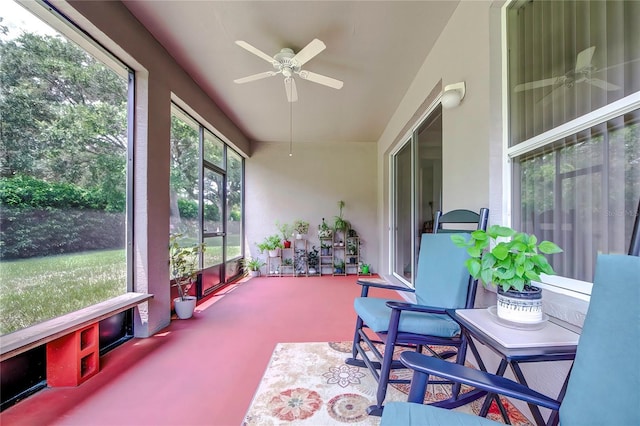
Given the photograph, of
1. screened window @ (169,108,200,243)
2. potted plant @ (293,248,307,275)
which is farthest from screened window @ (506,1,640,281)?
potted plant @ (293,248,307,275)

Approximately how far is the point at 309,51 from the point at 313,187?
3.47m

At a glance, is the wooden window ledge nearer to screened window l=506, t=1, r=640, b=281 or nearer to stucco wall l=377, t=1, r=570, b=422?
stucco wall l=377, t=1, r=570, b=422

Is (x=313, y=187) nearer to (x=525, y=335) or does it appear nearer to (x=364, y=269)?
(x=364, y=269)

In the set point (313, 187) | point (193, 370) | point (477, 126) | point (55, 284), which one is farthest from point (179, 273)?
point (313, 187)

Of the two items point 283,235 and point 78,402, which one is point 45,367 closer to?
point 78,402

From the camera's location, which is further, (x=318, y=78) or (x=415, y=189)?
(x=415, y=189)

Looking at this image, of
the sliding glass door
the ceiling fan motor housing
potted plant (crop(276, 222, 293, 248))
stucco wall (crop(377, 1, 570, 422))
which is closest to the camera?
stucco wall (crop(377, 1, 570, 422))

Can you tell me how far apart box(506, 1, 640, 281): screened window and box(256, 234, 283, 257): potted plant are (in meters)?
4.27

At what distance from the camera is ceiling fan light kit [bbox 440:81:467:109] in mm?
1942

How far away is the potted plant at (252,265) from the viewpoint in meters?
5.23

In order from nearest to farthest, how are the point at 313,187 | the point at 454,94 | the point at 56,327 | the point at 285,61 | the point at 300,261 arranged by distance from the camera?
the point at 56,327 < the point at 454,94 < the point at 285,61 < the point at 300,261 < the point at 313,187

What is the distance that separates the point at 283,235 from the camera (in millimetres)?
5500

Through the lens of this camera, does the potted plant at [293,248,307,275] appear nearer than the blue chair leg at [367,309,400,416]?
No

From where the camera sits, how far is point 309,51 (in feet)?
7.22
